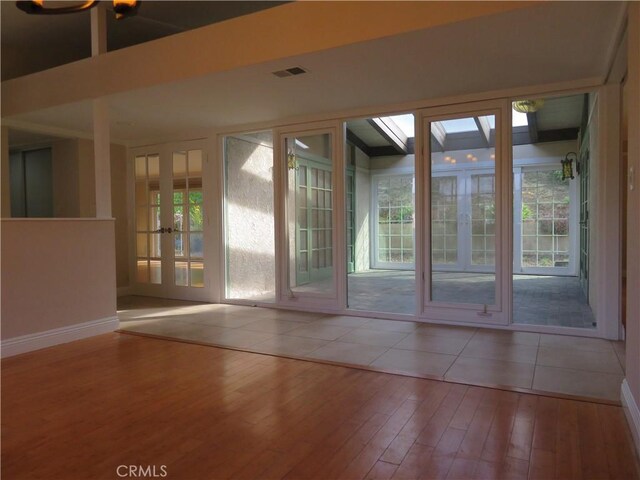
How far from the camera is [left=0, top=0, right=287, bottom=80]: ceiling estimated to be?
438cm

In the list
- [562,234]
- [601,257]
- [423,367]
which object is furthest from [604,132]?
[562,234]

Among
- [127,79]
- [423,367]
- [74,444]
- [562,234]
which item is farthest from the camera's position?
[562,234]

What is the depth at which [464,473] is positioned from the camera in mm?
1691

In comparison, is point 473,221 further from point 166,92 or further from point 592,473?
point 166,92

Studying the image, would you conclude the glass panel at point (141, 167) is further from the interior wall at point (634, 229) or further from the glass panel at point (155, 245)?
the interior wall at point (634, 229)

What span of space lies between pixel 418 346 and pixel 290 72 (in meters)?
2.29

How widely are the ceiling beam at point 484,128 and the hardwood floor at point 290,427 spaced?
257 centimetres

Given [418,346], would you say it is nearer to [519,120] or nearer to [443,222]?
[443,222]

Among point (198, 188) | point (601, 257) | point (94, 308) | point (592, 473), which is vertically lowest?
point (592, 473)

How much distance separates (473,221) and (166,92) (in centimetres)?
296

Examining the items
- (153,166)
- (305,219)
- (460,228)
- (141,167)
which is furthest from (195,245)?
(460,228)

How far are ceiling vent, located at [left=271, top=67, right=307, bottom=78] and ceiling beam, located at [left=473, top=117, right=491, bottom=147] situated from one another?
1.75m

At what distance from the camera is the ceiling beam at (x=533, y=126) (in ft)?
23.1

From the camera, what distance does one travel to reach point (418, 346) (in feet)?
11.2
